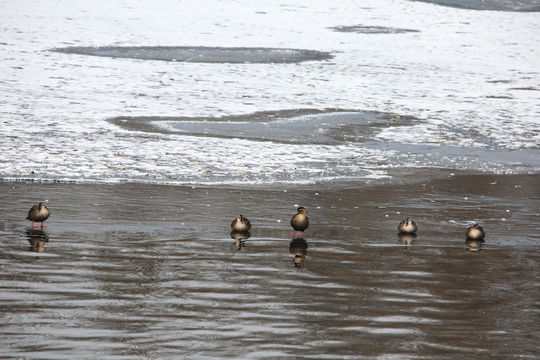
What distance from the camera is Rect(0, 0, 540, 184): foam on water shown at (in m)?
14.1

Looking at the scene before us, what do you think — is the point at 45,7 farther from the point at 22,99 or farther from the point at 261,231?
the point at 261,231

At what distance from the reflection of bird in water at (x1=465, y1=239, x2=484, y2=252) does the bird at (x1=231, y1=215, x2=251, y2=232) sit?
2.72 meters

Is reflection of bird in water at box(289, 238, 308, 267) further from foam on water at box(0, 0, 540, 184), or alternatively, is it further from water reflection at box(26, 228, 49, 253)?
foam on water at box(0, 0, 540, 184)

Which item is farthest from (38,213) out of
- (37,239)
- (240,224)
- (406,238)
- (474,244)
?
(474,244)

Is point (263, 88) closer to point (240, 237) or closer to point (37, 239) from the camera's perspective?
point (240, 237)

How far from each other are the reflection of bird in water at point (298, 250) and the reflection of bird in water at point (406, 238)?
1227 millimetres

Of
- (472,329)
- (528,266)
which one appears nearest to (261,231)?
(528,266)

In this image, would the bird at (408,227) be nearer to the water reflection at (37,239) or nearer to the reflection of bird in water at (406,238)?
the reflection of bird in water at (406,238)

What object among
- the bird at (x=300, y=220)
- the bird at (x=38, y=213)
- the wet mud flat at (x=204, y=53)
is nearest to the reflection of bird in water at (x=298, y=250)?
the bird at (x=300, y=220)

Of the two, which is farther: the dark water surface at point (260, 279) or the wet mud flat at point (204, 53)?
the wet mud flat at point (204, 53)

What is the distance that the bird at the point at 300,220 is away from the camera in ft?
29.3

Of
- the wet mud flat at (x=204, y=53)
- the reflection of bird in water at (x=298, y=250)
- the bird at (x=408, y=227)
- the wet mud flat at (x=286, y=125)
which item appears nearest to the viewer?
the reflection of bird in water at (x=298, y=250)

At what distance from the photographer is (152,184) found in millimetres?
12227

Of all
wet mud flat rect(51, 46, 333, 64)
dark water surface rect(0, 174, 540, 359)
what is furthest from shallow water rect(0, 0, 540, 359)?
wet mud flat rect(51, 46, 333, 64)
